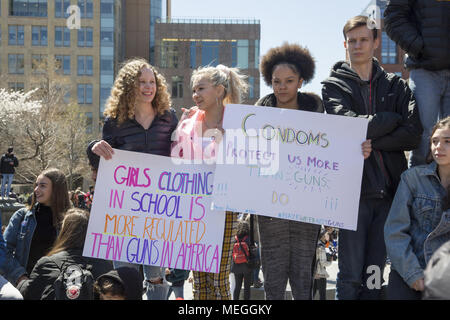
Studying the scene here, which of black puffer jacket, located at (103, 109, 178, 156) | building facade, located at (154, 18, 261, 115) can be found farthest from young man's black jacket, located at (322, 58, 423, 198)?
building facade, located at (154, 18, 261, 115)

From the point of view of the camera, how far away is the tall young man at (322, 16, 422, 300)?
11.5ft

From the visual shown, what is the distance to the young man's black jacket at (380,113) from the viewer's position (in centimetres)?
354

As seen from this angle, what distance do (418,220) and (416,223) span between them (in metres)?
0.03

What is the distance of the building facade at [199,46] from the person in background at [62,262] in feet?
153

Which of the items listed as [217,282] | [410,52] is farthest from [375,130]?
[217,282]

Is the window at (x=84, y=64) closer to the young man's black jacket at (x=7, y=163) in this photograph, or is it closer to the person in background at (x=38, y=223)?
the young man's black jacket at (x=7, y=163)

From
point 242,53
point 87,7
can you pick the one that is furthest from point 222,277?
point 87,7

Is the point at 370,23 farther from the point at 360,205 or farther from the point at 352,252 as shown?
the point at 352,252

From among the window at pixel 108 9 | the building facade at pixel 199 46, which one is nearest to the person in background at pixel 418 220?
the building facade at pixel 199 46

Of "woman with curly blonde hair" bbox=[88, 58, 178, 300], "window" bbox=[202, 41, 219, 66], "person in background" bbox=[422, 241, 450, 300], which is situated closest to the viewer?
"person in background" bbox=[422, 241, 450, 300]

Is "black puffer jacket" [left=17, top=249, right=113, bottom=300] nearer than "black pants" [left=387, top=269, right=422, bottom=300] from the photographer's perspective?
No

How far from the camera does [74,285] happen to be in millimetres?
3328

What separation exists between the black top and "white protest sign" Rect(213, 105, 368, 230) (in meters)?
1.58

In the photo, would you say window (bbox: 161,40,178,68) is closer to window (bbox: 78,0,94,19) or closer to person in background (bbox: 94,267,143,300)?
window (bbox: 78,0,94,19)
